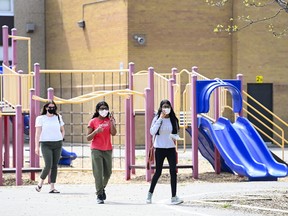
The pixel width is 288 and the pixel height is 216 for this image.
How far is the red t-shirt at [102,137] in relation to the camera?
57.1 feet

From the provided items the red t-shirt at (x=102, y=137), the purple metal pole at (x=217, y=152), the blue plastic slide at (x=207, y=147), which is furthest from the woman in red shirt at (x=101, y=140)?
the purple metal pole at (x=217, y=152)

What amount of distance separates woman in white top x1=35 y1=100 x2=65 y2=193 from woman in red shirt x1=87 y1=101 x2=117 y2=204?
194 cm

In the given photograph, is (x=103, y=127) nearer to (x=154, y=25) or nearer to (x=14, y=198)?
(x=14, y=198)

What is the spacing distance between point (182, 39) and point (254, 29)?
9.62 ft

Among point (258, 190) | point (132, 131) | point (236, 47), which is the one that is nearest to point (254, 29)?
point (236, 47)

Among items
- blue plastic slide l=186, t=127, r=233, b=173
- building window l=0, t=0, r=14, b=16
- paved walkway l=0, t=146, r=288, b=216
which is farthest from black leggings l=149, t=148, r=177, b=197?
building window l=0, t=0, r=14, b=16

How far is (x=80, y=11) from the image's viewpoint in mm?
42406

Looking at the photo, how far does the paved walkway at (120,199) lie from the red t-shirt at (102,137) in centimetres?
95

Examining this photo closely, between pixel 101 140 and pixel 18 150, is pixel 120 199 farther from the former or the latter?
pixel 18 150

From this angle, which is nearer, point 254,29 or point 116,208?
point 116,208

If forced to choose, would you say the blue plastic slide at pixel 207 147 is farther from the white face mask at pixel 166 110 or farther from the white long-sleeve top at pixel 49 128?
the white face mask at pixel 166 110

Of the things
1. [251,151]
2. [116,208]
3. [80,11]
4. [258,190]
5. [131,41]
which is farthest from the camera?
[80,11]

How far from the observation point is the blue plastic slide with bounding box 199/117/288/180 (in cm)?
2209

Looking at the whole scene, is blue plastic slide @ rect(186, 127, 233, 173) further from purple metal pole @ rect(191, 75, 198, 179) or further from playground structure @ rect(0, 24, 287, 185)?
purple metal pole @ rect(191, 75, 198, 179)
